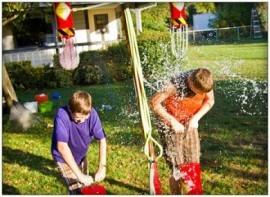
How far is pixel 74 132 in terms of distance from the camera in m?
2.89

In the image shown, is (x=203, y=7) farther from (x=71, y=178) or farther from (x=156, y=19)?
(x=71, y=178)

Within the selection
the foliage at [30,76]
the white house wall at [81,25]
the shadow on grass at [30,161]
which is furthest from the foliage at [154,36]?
the white house wall at [81,25]

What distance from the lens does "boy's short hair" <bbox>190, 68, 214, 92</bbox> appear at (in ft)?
9.42

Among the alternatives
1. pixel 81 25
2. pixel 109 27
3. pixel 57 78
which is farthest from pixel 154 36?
pixel 81 25

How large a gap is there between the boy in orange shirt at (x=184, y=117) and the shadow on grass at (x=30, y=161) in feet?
4.00

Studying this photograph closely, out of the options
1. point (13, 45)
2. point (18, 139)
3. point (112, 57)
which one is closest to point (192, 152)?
point (18, 139)

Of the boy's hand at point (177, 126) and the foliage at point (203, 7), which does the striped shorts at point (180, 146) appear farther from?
the foliage at point (203, 7)

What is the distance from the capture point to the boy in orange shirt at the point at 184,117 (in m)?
2.97

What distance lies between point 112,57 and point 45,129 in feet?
6.82

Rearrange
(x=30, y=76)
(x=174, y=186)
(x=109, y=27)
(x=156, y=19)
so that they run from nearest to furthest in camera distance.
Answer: (x=174, y=186), (x=156, y=19), (x=30, y=76), (x=109, y=27)

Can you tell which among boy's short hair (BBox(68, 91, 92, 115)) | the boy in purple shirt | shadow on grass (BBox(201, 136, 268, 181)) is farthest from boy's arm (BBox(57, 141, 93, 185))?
shadow on grass (BBox(201, 136, 268, 181))

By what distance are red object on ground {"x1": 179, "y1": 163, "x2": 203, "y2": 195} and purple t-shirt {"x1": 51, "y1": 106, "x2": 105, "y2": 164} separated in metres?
0.63

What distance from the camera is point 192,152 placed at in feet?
10.4

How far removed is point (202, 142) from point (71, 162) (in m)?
1.96
